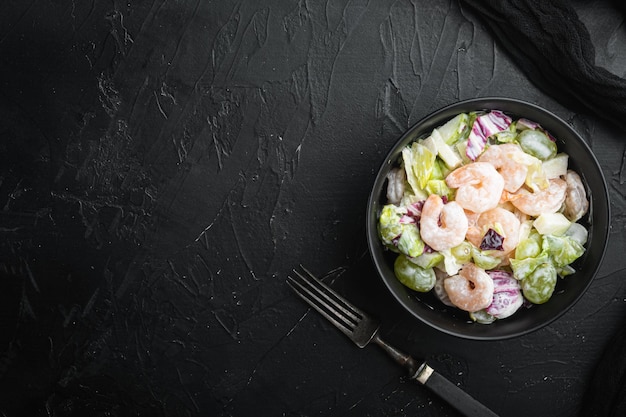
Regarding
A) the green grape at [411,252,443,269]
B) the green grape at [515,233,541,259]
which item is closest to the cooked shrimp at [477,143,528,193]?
the green grape at [515,233,541,259]

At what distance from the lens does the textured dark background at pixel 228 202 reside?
1906 millimetres

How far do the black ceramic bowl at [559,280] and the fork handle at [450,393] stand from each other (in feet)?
0.65

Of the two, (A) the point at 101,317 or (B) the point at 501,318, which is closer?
(B) the point at 501,318

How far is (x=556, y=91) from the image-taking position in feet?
6.15

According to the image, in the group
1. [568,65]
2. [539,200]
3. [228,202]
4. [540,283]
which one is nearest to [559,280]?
[540,283]

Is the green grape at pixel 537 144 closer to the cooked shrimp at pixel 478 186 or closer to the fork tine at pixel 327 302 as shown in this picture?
the cooked shrimp at pixel 478 186

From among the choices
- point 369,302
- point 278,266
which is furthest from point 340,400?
point 278,266

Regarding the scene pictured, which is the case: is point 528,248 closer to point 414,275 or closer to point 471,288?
point 471,288

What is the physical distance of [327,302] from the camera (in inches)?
74.4

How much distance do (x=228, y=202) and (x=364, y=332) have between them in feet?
1.78

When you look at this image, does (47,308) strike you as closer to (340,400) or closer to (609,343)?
(340,400)

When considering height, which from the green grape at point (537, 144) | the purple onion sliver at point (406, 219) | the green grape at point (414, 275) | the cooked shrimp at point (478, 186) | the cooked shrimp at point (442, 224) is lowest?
the green grape at point (414, 275)

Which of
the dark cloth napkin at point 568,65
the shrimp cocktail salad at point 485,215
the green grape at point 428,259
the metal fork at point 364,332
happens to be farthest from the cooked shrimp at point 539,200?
the metal fork at point 364,332

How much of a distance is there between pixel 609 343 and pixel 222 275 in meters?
1.15
